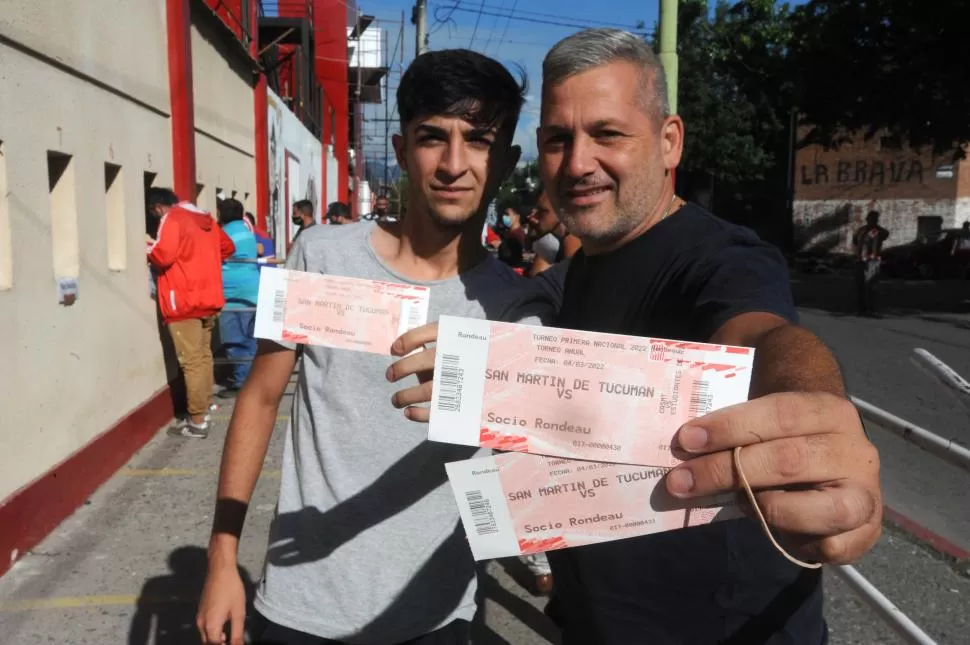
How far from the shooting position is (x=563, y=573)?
1.89m

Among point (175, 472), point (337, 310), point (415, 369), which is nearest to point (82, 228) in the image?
point (175, 472)

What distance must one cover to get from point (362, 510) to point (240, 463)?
0.35 m

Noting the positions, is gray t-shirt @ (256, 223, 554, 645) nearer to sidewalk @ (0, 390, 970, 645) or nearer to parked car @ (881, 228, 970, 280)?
sidewalk @ (0, 390, 970, 645)

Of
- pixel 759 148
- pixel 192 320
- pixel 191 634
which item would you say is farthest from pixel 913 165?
pixel 191 634

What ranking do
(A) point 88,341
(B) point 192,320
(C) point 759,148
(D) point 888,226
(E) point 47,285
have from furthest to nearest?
(D) point 888,226 → (C) point 759,148 → (B) point 192,320 → (A) point 88,341 → (E) point 47,285

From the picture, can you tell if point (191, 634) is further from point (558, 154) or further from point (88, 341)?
point (558, 154)

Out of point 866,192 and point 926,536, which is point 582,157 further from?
point 866,192

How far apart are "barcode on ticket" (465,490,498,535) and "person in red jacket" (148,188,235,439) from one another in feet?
20.7

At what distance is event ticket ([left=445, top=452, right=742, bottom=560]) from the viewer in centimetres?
125

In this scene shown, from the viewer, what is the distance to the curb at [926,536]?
14.7 ft

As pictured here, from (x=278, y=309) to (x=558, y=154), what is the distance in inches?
27.1

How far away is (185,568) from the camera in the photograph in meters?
4.60

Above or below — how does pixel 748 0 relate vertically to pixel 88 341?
above

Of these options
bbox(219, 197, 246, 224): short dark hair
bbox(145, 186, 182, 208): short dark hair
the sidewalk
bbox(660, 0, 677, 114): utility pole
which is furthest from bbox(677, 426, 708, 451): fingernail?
bbox(219, 197, 246, 224): short dark hair
